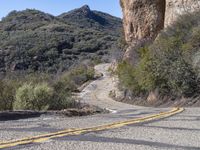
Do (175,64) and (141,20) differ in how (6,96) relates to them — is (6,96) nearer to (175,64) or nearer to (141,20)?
(175,64)

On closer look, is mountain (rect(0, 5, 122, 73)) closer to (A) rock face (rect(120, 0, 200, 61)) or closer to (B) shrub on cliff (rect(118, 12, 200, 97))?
(A) rock face (rect(120, 0, 200, 61))

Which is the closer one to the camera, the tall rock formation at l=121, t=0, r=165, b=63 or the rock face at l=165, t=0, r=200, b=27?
the rock face at l=165, t=0, r=200, b=27

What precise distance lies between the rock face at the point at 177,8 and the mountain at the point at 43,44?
29971 millimetres

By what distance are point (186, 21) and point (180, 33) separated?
1628mm

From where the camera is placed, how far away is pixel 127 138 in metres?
9.42

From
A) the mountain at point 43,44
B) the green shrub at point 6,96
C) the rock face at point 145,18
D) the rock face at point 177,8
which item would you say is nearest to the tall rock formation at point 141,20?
the rock face at point 145,18

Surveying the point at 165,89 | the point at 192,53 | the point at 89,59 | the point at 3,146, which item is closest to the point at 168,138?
the point at 3,146

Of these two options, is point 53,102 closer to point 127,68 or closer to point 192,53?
point 192,53

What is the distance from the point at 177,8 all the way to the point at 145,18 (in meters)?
8.20

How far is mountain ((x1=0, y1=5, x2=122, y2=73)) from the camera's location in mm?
89938

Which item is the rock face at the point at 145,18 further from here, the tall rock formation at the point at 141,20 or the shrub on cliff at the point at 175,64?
the shrub on cliff at the point at 175,64

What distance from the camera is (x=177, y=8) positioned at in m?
48.2

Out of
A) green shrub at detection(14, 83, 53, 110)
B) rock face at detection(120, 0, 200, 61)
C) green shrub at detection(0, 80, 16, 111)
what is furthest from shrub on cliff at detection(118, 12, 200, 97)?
green shrub at detection(0, 80, 16, 111)

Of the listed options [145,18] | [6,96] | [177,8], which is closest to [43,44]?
[145,18]
